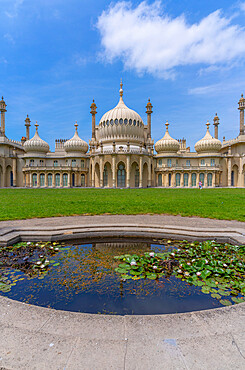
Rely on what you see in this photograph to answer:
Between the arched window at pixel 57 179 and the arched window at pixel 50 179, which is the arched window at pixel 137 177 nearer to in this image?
the arched window at pixel 57 179

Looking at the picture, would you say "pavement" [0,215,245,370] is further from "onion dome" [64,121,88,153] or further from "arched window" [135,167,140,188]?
"onion dome" [64,121,88,153]

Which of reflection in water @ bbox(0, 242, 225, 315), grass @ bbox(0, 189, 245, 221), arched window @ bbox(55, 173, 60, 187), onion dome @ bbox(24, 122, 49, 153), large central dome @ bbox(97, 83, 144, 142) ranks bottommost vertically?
reflection in water @ bbox(0, 242, 225, 315)

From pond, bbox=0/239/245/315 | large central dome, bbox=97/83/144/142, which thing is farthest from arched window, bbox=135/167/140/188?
pond, bbox=0/239/245/315

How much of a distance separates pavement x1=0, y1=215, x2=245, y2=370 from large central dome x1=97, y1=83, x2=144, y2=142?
50.3m

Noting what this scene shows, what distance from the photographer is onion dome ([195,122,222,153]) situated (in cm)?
5472

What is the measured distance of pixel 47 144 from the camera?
57.5 m

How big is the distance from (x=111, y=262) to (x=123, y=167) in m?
44.6

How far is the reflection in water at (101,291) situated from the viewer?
3.73 m

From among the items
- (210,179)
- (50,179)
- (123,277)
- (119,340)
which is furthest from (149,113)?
(119,340)

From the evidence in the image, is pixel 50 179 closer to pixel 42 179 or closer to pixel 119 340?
pixel 42 179

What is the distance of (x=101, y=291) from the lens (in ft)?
13.7

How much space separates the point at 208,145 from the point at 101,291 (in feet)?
183

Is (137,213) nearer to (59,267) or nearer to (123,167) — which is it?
(59,267)

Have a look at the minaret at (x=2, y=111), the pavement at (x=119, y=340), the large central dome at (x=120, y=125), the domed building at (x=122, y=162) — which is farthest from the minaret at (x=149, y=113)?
the pavement at (x=119, y=340)
